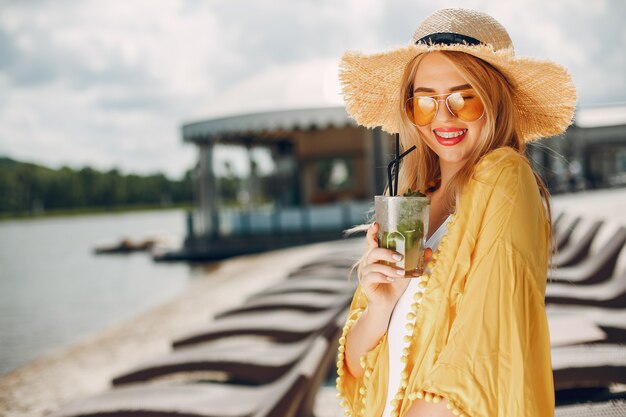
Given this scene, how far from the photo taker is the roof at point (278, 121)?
57.2ft

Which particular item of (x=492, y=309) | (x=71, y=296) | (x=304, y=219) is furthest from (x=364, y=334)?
(x=304, y=219)

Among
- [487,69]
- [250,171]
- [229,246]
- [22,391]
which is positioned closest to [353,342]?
[487,69]

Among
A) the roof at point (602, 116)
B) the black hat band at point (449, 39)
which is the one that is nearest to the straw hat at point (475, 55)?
the black hat band at point (449, 39)

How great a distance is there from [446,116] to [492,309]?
494mm

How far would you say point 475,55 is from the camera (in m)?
1.41

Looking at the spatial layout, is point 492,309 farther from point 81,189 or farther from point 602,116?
point 81,189

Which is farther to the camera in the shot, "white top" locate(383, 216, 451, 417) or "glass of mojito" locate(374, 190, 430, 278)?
"white top" locate(383, 216, 451, 417)

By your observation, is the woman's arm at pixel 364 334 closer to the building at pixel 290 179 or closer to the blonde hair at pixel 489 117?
the blonde hair at pixel 489 117

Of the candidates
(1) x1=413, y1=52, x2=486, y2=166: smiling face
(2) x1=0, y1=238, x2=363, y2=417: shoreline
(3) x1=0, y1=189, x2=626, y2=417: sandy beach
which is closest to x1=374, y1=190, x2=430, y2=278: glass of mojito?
(1) x1=413, y1=52, x2=486, y2=166: smiling face

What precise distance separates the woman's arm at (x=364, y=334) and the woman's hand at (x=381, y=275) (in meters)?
0.03

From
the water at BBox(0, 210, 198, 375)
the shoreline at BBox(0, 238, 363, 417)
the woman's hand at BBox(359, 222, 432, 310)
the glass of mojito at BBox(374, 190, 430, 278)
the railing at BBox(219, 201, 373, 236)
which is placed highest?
the glass of mojito at BBox(374, 190, 430, 278)

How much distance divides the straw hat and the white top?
37 centimetres

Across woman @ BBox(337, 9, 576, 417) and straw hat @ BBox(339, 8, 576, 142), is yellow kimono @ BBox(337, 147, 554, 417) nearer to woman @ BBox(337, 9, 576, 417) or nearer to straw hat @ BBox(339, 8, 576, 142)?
woman @ BBox(337, 9, 576, 417)

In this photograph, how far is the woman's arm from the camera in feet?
5.31
